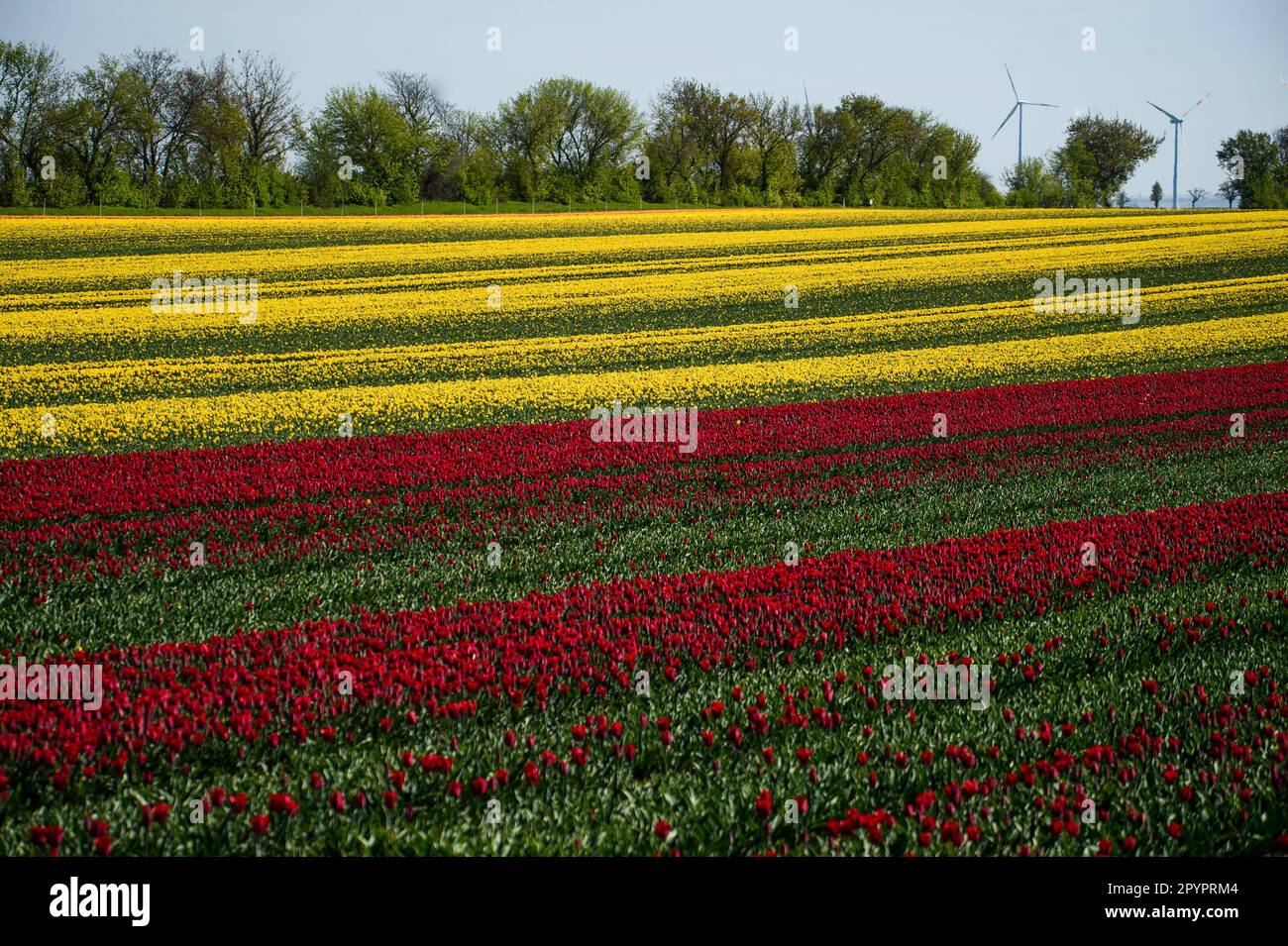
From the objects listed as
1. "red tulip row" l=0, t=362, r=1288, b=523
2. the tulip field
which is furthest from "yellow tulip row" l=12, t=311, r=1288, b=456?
"red tulip row" l=0, t=362, r=1288, b=523

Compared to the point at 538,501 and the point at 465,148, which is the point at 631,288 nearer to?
the point at 538,501

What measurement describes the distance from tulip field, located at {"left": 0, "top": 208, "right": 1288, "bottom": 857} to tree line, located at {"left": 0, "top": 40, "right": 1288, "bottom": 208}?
3657 cm

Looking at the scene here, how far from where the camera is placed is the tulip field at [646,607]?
18.6 feet

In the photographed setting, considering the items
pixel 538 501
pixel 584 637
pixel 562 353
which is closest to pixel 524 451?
pixel 538 501

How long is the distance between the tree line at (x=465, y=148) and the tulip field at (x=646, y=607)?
3657cm

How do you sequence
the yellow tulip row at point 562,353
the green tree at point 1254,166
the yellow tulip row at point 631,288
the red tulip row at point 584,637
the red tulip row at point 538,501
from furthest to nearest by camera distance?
1. the green tree at point 1254,166
2. the yellow tulip row at point 631,288
3. the yellow tulip row at point 562,353
4. the red tulip row at point 538,501
5. the red tulip row at point 584,637

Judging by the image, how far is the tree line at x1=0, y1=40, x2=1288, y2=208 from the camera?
5772 centimetres

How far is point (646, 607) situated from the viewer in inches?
358

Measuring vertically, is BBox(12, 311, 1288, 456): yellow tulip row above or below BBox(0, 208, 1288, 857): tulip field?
above

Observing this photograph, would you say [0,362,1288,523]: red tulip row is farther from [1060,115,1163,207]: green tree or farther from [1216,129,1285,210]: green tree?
[1060,115,1163,207]: green tree

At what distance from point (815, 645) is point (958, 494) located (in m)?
7.07

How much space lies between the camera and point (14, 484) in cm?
1467

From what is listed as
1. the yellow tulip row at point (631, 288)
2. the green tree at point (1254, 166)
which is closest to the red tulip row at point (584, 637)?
the yellow tulip row at point (631, 288)

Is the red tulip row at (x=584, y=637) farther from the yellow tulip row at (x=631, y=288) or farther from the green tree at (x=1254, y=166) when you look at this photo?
the green tree at (x=1254, y=166)
